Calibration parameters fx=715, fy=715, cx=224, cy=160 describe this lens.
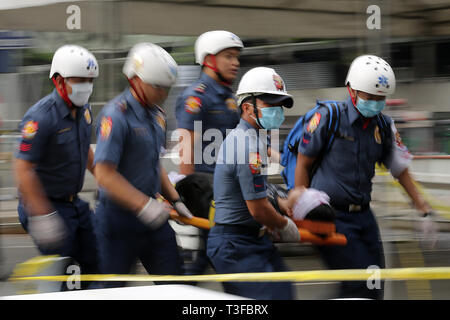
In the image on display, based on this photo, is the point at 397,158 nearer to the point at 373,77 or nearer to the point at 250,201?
the point at 373,77

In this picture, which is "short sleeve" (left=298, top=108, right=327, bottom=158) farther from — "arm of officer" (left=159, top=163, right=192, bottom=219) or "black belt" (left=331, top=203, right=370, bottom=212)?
"arm of officer" (left=159, top=163, right=192, bottom=219)

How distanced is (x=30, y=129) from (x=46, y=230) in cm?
51

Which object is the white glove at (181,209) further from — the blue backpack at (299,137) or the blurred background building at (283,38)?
the blurred background building at (283,38)

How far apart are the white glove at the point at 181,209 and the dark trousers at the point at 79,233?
44 centimetres

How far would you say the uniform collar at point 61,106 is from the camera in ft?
12.2

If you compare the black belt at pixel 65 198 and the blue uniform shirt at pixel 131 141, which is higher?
the blue uniform shirt at pixel 131 141

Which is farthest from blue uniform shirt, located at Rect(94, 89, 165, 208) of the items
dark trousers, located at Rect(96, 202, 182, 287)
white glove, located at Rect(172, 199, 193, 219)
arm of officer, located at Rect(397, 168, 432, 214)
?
arm of officer, located at Rect(397, 168, 432, 214)

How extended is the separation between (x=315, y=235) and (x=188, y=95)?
1.16 m

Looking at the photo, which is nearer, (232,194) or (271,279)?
(271,279)

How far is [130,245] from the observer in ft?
11.5

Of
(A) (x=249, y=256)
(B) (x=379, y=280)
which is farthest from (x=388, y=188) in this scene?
(A) (x=249, y=256)

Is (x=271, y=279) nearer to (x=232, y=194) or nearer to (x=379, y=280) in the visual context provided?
(x=232, y=194)

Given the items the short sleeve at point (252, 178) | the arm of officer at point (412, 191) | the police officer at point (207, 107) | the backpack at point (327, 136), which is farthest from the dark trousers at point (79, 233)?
the arm of officer at point (412, 191)
